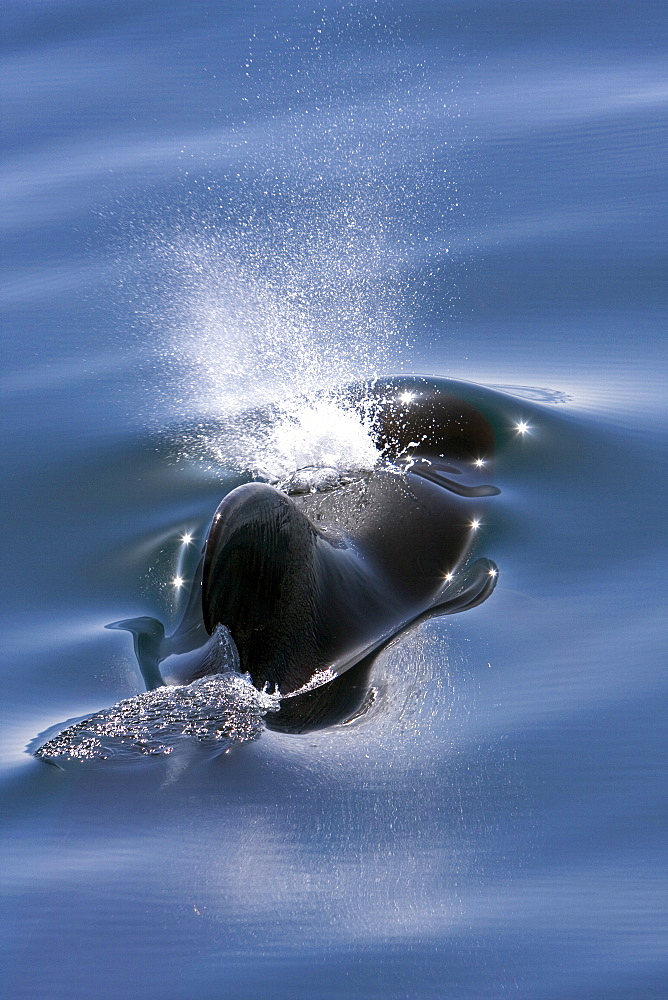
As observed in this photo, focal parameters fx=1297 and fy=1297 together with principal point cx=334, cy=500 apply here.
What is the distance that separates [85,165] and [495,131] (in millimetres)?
2753

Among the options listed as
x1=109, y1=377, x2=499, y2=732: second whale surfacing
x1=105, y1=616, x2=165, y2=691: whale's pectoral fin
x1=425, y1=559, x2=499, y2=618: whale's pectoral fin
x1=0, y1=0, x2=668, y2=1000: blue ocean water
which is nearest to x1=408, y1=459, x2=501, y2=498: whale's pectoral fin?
x1=109, y1=377, x2=499, y2=732: second whale surfacing

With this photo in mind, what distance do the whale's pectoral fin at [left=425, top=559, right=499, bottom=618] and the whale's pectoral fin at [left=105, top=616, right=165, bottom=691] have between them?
0.91 m

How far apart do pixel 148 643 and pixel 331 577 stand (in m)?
0.69

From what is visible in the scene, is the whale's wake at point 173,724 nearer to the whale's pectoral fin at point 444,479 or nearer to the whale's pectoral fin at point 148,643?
the whale's pectoral fin at point 148,643

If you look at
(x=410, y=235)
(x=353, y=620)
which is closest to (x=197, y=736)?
(x=353, y=620)

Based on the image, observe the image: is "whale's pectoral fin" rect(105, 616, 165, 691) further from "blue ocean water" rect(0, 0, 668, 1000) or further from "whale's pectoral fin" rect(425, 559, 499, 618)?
"whale's pectoral fin" rect(425, 559, 499, 618)

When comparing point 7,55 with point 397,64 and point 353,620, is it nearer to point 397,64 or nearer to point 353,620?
point 397,64

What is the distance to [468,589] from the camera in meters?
4.52

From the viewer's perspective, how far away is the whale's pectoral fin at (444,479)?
5.11 m

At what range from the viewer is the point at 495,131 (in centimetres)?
862

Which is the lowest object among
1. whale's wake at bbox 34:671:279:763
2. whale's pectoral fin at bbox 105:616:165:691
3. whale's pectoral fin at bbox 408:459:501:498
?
whale's wake at bbox 34:671:279:763

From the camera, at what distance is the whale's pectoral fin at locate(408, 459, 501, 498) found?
201 inches

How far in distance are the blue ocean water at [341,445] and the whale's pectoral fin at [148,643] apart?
59 mm

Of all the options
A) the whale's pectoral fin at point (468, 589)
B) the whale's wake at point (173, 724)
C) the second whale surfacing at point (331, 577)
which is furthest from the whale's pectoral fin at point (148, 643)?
the whale's pectoral fin at point (468, 589)
